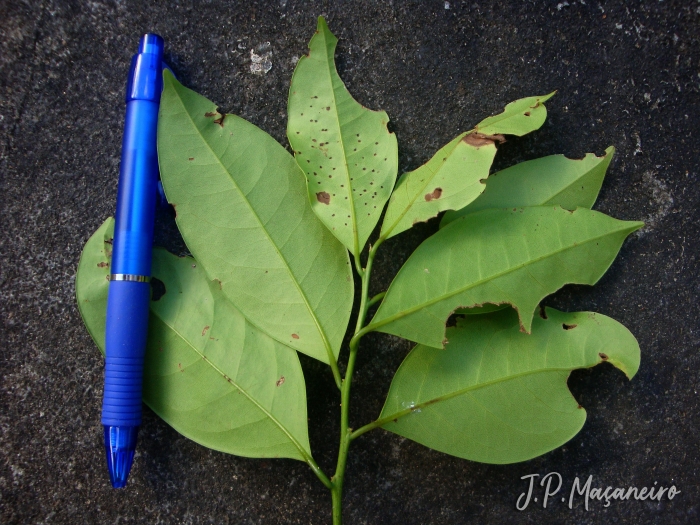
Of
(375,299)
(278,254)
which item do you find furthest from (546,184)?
(278,254)

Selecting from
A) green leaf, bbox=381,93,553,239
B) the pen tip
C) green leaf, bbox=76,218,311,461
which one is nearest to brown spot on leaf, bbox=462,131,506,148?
green leaf, bbox=381,93,553,239

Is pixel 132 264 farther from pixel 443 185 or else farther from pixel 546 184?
pixel 546 184

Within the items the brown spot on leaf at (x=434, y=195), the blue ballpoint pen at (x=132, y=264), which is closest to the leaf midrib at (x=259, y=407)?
the blue ballpoint pen at (x=132, y=264)

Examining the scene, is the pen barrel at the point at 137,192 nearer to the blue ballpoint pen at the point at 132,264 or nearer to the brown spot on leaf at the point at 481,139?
the blue ballpoint pen at the point at 132,264

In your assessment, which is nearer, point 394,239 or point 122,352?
point 122,352

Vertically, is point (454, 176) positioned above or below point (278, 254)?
above

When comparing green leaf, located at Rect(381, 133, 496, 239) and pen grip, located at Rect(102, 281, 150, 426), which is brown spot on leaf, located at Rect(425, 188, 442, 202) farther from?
pen grip, located at Rect(102, 281, 150, 426)

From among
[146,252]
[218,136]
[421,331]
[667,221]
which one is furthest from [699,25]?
[146,252]
